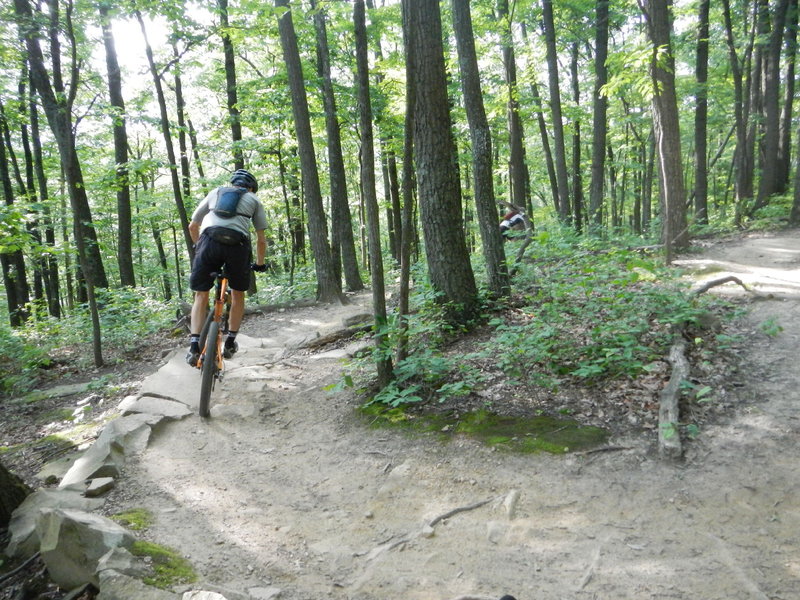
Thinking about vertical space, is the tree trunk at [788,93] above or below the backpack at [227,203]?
above

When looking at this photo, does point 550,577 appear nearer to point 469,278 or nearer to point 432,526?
point 432,526

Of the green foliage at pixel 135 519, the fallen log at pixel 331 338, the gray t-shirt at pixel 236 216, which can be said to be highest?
the gray t-shirt at pixel 236 216

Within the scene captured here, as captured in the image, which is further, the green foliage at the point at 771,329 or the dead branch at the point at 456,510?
the green foliage at the point at 771,329

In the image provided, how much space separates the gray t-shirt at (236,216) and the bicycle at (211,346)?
1.73 feet

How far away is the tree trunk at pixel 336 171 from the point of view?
11062 millimetres

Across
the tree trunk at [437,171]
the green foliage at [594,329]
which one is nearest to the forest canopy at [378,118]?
the tree trunk at [437,171]

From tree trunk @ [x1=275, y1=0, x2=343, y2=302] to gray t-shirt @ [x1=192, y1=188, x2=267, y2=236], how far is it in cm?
570

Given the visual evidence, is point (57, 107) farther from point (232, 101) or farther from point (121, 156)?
point (121, 156)

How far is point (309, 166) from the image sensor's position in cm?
1096

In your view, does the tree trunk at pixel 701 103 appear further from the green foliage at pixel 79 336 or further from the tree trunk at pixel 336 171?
the green foliage at pixel 79 336

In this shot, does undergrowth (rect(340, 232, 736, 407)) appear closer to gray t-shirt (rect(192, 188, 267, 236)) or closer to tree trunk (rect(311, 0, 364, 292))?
gray t-shirt (rect(192, 188, 267, 236))

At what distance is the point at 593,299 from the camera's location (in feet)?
19.6

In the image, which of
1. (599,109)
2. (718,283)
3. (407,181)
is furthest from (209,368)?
(599,109)

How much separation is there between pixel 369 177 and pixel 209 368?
8.41 ft
